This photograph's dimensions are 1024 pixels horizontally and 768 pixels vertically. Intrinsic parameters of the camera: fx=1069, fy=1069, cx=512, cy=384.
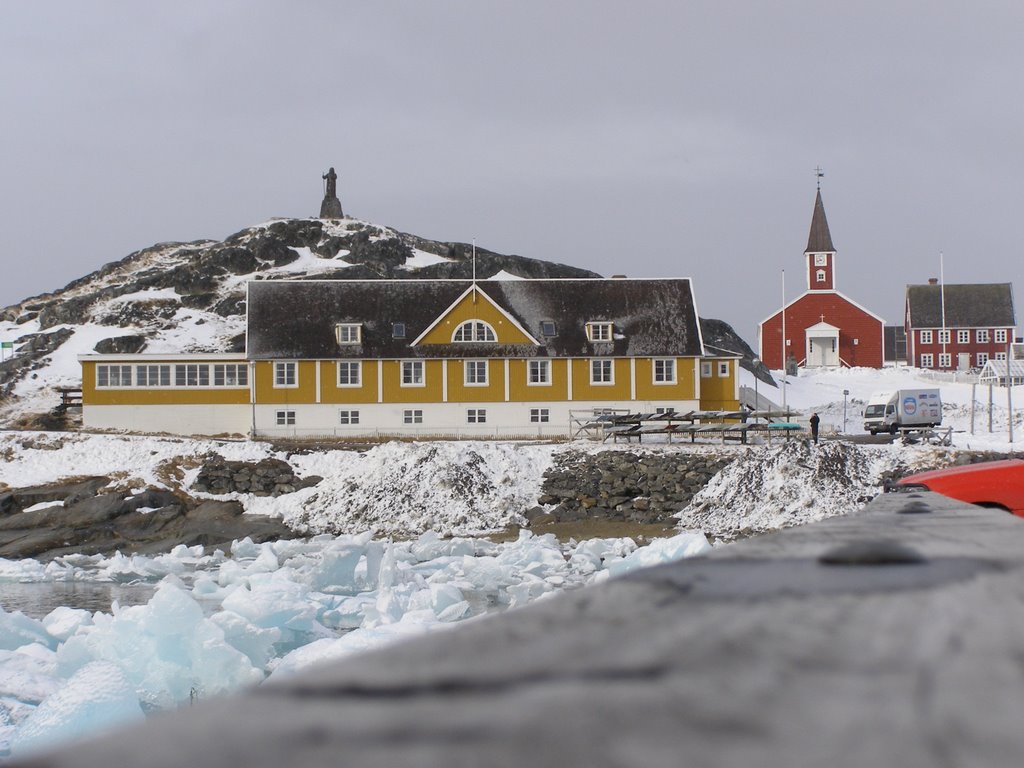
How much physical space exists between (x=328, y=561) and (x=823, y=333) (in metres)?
70.0

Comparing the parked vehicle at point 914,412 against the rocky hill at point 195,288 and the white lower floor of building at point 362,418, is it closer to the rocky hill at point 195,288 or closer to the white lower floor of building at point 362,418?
the white lower floor of building at point 362,418

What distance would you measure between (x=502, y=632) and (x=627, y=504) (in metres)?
33.1

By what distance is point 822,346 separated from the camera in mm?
85062

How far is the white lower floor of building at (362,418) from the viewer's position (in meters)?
48.8

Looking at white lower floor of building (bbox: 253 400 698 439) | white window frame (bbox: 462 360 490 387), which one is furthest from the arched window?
white lower floor of building (bbox: 253 400 698 439)

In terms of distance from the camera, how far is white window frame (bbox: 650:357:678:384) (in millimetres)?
49938

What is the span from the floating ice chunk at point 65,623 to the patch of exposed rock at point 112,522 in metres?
14.7

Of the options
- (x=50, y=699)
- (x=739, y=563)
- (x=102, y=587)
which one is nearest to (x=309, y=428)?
(x=102, y=587)

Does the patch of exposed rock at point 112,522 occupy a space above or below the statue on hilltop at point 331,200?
below

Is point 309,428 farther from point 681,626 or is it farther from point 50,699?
point 681,626

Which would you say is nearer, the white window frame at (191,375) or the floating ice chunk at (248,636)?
the floating ice chunk at (248,636)

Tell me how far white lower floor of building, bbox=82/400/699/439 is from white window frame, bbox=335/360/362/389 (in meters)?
0.95

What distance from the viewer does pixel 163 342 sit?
75.1 meters

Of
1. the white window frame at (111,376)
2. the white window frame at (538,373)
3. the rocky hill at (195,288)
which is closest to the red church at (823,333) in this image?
the rocky hill at (195,288)
